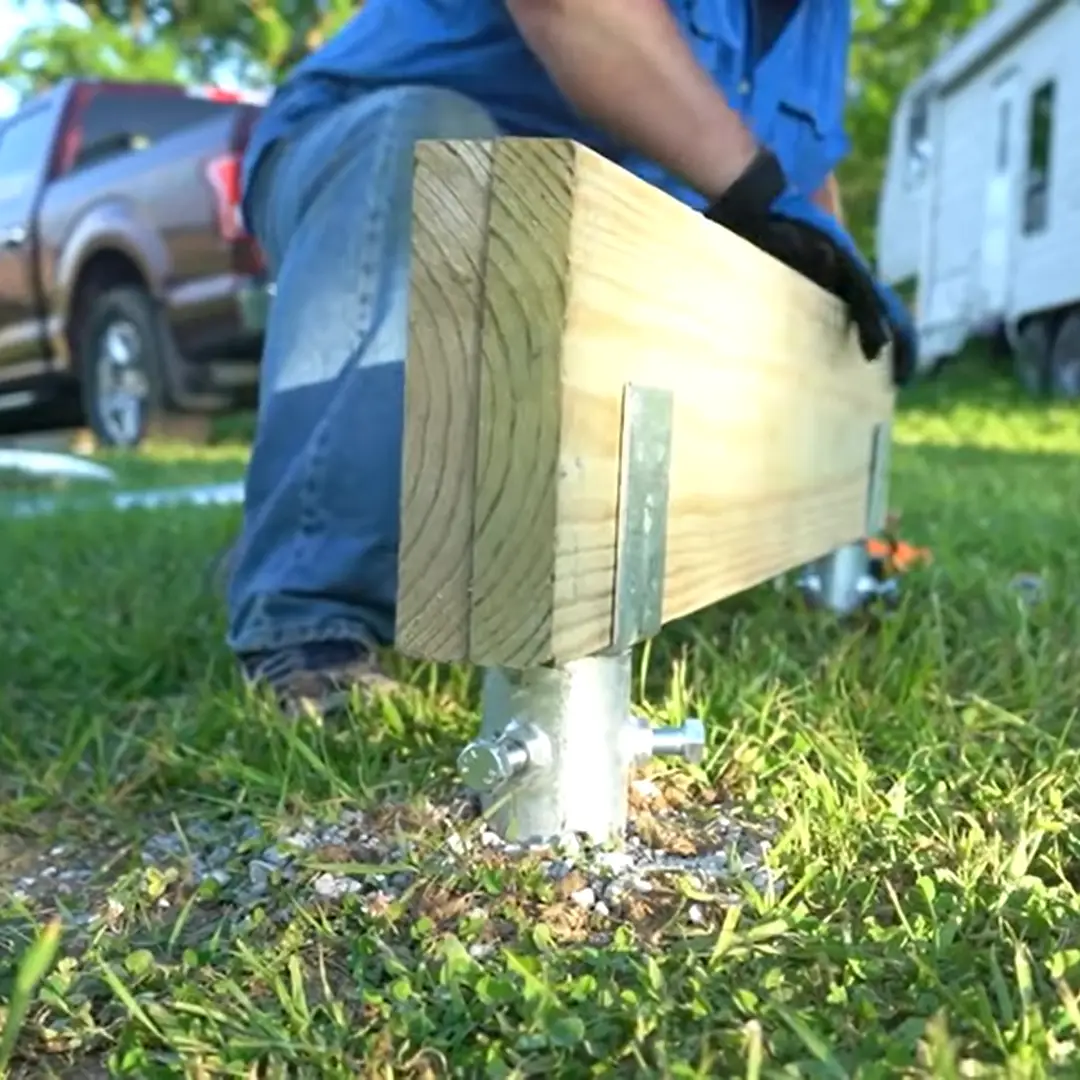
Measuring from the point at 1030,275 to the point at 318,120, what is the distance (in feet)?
37.3

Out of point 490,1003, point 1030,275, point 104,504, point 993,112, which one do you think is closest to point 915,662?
point 490,1003

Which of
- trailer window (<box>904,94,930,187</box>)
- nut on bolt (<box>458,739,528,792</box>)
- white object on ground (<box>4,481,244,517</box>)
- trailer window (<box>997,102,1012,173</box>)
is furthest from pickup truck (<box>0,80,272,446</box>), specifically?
trailer window (<box>904,94,930,187</box>)

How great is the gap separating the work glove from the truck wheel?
276 inches

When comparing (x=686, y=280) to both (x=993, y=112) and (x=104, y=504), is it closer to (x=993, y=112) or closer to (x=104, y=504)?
(x=104, y=504)

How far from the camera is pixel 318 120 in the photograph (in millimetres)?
2410

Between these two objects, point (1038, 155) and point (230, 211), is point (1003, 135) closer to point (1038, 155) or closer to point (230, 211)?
point (1038, 155)

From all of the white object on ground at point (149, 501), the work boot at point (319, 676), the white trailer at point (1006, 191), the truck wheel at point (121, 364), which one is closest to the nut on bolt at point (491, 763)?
the work boot at point (319, 676)

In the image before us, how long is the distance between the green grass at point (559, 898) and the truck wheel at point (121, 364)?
670cm

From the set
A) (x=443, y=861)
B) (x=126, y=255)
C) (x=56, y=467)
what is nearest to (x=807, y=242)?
(x=443, y=861)

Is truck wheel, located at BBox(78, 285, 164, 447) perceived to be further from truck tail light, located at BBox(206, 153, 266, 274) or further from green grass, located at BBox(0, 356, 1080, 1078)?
green grass, located at BBox(0, 356, 1080, 1078)

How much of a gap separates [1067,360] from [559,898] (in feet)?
36.8

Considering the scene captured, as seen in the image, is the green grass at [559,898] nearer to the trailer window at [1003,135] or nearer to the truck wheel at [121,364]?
the truck wheel at [121,364]

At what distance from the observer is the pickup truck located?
28.5 feet

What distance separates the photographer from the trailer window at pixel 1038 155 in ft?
43.7
